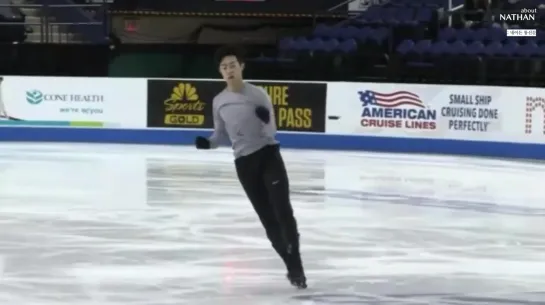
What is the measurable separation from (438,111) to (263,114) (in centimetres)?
923

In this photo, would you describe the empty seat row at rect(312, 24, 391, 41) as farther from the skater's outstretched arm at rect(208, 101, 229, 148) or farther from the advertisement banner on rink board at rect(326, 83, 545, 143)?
the skater's outstretched arm at rect(208, 101, 229, 148)

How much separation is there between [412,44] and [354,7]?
166 inches

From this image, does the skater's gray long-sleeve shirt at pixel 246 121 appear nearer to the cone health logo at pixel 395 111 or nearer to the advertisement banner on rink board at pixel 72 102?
the cone health logo at pixel 395 111

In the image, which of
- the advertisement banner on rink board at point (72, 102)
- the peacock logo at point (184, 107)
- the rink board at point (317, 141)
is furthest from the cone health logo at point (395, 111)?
the advertisement banner on rink board at point (72, 102)

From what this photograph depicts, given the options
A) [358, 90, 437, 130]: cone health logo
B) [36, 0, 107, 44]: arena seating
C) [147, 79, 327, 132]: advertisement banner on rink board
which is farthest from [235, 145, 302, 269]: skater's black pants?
[36, 0, 107, 44]: arena seating

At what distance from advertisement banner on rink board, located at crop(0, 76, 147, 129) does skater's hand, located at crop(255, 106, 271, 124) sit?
10.0 metres

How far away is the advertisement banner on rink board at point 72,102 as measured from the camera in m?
15.4

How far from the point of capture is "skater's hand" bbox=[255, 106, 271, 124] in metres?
5.59

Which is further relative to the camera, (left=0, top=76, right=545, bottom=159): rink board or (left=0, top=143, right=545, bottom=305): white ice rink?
(left=0, top=76, right=545, bottom=159): rink board

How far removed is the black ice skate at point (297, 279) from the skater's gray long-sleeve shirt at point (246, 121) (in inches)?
28.6

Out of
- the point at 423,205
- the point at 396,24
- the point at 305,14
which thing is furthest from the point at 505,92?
the point at 305,14

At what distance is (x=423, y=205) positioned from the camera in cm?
944

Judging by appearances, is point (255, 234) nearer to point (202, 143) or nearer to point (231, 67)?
point (202, 143)

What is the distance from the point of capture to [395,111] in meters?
14.7
